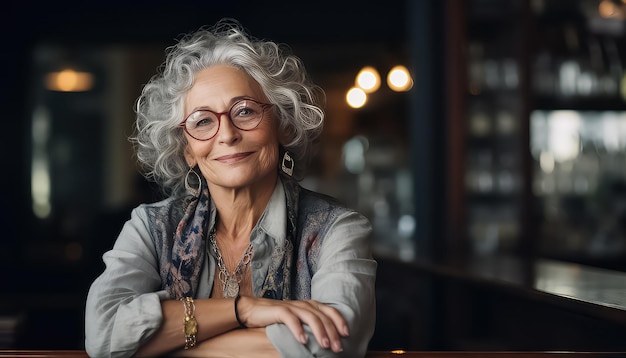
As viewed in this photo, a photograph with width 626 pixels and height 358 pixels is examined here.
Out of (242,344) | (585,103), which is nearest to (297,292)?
(242,344)

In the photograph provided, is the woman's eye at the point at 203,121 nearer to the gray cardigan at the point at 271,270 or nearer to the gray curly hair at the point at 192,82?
the gray curly hair at the point at 192,82

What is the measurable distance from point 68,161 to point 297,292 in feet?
15.9

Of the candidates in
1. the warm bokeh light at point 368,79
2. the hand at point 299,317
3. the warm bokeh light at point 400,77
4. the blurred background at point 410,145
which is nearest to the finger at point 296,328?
the hand at point 299,317

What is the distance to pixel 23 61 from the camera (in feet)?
19.5

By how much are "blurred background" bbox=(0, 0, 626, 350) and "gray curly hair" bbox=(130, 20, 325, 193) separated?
5.35 feet

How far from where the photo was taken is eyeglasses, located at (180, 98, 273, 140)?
1.67 metres

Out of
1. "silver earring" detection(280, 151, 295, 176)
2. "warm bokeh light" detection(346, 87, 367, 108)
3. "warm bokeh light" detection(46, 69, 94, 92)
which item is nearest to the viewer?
"silver earring" detection(280, 151, 295, 176)

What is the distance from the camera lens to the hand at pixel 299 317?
5.04ft

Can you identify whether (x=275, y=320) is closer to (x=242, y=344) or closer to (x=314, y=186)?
(x=242, y=344)

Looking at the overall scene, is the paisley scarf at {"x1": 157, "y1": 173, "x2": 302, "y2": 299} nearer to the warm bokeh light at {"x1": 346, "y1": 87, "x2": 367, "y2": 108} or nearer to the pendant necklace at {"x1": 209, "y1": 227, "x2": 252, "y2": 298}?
the pendant necklace at {"x1": 209, "y1": 227, "x2": 252, "y2": 298}

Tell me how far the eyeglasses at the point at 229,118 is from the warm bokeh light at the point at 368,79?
501 centimetres

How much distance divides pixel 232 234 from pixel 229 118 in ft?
0.88

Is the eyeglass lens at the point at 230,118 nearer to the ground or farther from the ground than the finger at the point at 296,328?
farther from the ground

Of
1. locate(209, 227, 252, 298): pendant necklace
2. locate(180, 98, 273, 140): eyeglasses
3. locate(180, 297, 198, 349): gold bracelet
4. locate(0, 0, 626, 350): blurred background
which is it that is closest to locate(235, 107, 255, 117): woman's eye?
locate(180, 98, 273, 140): eyeglasses
